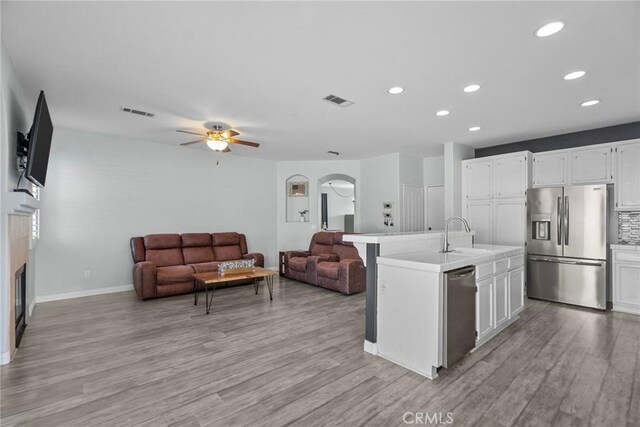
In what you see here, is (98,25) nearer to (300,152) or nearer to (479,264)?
(479,264)

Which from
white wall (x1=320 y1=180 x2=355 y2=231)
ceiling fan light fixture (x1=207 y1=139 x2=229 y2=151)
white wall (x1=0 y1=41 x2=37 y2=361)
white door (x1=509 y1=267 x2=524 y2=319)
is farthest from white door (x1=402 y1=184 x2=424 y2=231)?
white wall (x1=0 y1=41 x2=37 y2=361)

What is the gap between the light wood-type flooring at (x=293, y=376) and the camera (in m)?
1.99

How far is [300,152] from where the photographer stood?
641cm

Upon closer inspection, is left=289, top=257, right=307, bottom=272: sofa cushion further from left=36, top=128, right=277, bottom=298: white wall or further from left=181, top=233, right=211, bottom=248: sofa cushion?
left=181, top=233, right=211, bottom=248: sofa cushion

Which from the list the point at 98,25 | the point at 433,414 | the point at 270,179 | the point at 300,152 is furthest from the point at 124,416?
the point at 270,179

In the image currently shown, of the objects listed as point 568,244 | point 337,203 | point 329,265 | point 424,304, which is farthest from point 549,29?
point 337,203

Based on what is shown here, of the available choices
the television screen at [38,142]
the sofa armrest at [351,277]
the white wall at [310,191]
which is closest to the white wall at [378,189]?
A: the white wall at [310,191]

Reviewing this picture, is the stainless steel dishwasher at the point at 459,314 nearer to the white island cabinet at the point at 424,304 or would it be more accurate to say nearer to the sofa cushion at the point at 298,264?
the white island cabinet at the point at 424,304

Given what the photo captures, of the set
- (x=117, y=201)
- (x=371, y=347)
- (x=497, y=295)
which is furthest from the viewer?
(x=117, y=201)

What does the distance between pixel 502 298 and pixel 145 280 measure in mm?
4869

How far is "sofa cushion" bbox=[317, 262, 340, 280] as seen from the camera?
519cm

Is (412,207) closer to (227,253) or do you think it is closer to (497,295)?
(497,295)

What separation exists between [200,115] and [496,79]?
140 inches

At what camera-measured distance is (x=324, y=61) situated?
8.70ft
